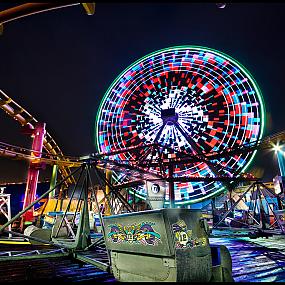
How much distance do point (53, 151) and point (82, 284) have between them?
26719mm

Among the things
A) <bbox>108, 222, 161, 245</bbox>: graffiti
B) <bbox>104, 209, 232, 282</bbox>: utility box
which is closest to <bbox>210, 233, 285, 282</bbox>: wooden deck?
<bbox>104, 209, 232, 282</bbox>: utility box

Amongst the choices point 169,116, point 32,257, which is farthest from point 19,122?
point 32,257

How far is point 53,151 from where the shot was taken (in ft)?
91.8

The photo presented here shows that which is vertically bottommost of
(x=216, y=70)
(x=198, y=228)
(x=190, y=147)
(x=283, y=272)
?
(x=283, y=272)

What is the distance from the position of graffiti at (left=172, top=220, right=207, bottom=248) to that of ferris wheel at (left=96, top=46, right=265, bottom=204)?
14843 mm

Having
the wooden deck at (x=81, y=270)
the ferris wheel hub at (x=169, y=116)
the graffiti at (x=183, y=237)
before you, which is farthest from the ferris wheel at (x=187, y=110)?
the graffiti at (x=183, y=237)

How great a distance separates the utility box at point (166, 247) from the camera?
8.93 ft

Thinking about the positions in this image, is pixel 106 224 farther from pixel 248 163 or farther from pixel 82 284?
pixel 248 163

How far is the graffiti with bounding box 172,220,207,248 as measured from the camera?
277 cm

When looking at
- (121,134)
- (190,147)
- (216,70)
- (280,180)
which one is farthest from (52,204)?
(216,70)

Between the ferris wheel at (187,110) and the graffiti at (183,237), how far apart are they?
584 inches

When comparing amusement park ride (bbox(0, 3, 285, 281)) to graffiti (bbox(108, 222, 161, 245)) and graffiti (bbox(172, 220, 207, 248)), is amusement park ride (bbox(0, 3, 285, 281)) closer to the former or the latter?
graffiti (bbox(108, 222, 161, 245))

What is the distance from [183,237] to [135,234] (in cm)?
72

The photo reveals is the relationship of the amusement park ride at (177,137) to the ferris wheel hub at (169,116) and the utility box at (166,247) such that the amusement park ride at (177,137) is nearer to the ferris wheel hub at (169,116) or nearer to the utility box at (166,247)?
the ferris wheel hub at (169,116)
